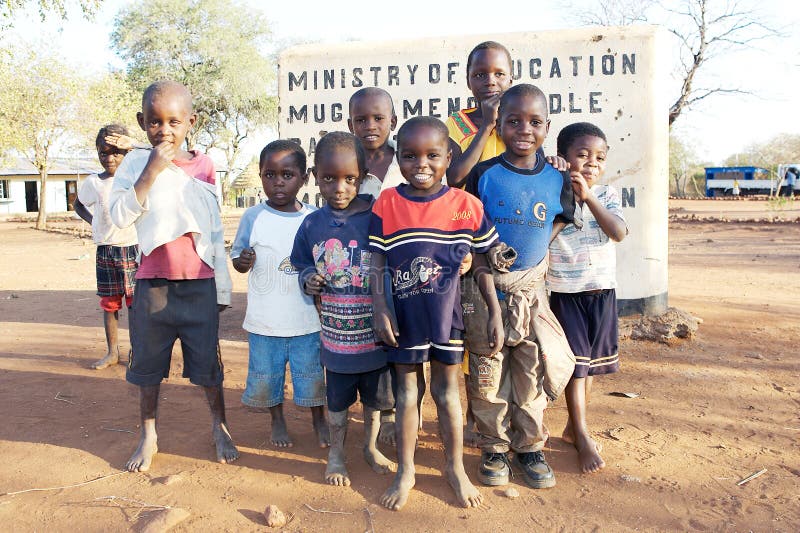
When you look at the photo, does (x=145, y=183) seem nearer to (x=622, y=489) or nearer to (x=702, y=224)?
(x=622, y=489)

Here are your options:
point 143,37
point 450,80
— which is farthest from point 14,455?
point 143,37

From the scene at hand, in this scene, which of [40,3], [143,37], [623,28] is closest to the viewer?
[623,28]

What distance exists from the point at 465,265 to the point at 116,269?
10.0ft

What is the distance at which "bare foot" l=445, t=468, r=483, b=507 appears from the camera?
2420mm

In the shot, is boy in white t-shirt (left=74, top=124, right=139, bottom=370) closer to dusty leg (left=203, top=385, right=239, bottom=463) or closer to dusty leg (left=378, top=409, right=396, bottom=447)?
dusty leg (left=203, top=385, right=239, bottom=463)

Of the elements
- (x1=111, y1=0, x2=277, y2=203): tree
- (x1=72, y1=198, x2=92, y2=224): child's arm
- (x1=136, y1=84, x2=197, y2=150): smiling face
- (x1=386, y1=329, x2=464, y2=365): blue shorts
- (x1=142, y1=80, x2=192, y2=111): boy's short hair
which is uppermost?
(x1=111, y1=0, x2=277, y2=203): tree

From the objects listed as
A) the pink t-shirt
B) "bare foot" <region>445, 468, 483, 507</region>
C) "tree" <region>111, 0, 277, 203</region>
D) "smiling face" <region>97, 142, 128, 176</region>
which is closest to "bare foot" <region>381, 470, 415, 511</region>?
"bare foot" <region>445, 468, 483, 507</region>

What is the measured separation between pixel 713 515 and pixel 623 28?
401cm

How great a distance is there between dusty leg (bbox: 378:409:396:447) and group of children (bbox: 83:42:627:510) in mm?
296

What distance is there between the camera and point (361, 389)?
2.73m

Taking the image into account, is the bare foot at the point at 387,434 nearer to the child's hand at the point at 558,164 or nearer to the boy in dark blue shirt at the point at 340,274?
the boy in dark blue shirt at the point at 340,274

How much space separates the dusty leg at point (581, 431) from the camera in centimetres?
274

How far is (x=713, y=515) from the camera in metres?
2.33

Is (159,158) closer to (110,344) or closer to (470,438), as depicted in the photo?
(470,438)
